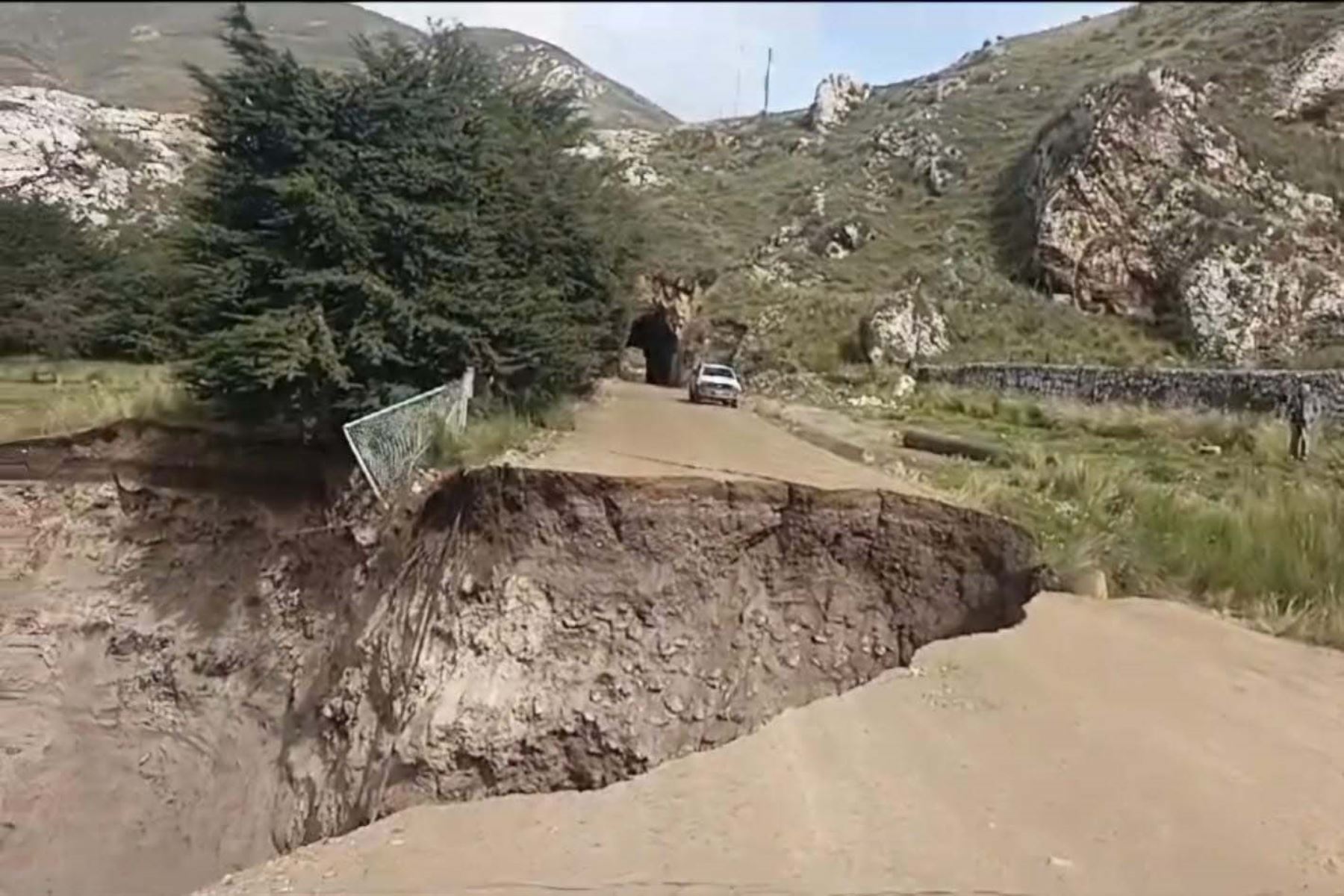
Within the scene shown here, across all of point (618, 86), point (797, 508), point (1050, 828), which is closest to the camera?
point (1050, 828)

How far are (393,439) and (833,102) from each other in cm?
7553

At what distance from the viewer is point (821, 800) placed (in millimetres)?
6488

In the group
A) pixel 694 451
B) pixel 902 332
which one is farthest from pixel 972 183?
pixel 694 451

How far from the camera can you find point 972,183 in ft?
194

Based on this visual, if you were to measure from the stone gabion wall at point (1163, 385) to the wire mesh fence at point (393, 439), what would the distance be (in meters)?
17.6

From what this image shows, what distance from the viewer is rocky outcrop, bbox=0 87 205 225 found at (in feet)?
59.9

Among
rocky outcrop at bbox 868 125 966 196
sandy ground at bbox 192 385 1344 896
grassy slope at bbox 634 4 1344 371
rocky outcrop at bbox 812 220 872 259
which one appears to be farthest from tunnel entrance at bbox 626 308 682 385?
sandy ground at bbox 192 385 1344 896

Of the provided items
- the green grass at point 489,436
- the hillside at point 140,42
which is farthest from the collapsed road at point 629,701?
the hillside at point 140,42

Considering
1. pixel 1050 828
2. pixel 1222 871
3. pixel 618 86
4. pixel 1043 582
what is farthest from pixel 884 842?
pixel 618 86

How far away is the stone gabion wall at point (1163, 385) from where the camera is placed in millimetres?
23312

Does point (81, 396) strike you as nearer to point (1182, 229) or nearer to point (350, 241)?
point (350, 241)

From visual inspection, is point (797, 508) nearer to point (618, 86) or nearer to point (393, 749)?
point (393, 749)

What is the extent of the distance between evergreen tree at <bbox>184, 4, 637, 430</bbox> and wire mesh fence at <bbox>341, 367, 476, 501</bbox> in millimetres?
898

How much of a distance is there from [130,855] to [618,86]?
6232 centimetres
